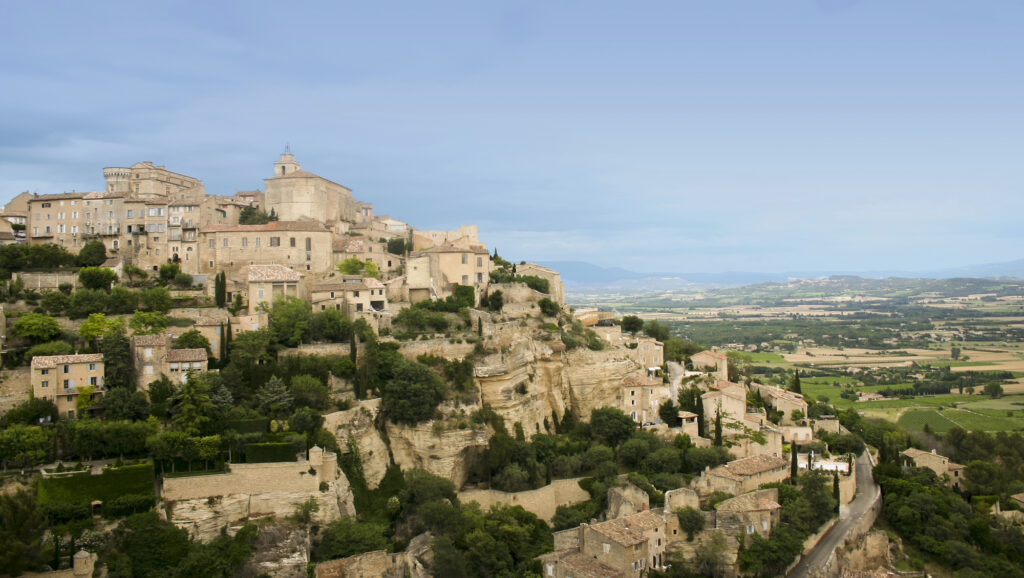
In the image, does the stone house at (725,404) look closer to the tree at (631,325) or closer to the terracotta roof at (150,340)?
the tree at (631,325)

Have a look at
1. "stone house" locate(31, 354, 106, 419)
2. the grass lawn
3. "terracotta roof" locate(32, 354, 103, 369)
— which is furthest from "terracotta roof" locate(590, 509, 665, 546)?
"terracotta roof" locate(32, 354, 103, 369)

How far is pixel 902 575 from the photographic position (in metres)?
35.7

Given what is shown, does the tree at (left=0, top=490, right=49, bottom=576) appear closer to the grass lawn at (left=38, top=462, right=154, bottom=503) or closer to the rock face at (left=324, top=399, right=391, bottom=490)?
the grass lawn at (left=38, top=462, right=154, bottom=503)

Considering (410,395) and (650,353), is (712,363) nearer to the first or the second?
(650,353)

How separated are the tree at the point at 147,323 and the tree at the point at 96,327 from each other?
646 mm

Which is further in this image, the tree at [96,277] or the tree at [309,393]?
the tree at [96,277]

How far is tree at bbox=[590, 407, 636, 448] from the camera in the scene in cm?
4284

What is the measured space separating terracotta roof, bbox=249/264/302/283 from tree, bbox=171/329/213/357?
6327 millimetres

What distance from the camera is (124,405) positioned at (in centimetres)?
3344

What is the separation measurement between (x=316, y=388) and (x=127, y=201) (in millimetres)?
24273

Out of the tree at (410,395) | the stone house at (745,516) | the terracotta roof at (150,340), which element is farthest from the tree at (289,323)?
the stone house at (745,516)

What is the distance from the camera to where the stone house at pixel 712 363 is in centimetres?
5225

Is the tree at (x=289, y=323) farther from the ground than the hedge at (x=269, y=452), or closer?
farther from the ground

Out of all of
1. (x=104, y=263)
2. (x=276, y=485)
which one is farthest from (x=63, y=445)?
(x=104, y=263)
